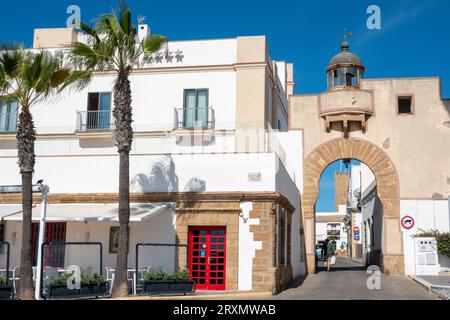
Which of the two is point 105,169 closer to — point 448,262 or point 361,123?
point 361,123

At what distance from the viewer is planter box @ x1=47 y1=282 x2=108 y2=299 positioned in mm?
14664

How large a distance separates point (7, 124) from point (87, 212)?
1199 cm

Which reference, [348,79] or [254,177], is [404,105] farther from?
[254,177]

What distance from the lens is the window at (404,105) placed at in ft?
95.9

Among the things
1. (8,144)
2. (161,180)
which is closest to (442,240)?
(161,180)

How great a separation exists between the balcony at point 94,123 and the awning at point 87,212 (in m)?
7.80

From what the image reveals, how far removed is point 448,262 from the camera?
2688cm

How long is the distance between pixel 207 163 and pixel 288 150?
448 inches

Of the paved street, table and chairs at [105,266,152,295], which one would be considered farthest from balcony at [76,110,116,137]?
the paved street

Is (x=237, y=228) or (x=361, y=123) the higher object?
(x=361, y=123)

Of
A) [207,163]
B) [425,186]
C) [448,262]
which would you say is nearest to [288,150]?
[425,186]

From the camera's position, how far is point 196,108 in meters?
26.8

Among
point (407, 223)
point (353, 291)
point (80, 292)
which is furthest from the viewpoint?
point (407, 223)

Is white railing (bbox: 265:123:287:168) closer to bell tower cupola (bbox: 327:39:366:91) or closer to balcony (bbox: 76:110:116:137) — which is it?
bell tower cupola (bbox: 327:39:366:91)
